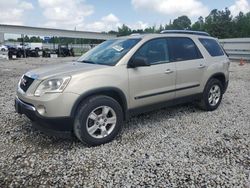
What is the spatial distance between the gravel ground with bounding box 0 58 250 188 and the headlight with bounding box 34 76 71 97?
35.3 inches

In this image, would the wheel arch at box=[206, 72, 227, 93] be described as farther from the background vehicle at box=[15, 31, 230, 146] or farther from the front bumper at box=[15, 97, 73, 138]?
the front bumper at box=[15, 97, 73, 138]

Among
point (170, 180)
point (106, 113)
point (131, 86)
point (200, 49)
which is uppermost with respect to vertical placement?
point (200, 49)

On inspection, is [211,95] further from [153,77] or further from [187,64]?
[153,77]

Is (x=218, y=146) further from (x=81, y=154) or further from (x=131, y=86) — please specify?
(x=81, y=154)

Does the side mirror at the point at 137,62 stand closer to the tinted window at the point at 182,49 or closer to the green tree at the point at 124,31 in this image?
the tinted window at the point at 182,49

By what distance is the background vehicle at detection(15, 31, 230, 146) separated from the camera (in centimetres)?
382

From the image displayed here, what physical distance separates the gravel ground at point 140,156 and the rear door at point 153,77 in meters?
0.62

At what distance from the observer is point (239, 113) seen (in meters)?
A: 6.00

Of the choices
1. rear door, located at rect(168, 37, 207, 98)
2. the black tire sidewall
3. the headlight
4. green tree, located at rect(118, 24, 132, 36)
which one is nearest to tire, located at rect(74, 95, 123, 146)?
the headlight

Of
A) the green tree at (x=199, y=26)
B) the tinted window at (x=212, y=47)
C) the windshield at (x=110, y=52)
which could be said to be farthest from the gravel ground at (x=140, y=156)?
the green tree at (x=199, y=26)

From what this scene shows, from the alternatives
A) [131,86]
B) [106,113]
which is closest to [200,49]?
[131,86]

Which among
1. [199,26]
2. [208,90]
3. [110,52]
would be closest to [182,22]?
[199,26]

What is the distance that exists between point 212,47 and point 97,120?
3440 millimetres

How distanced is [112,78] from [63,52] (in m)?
31.9
